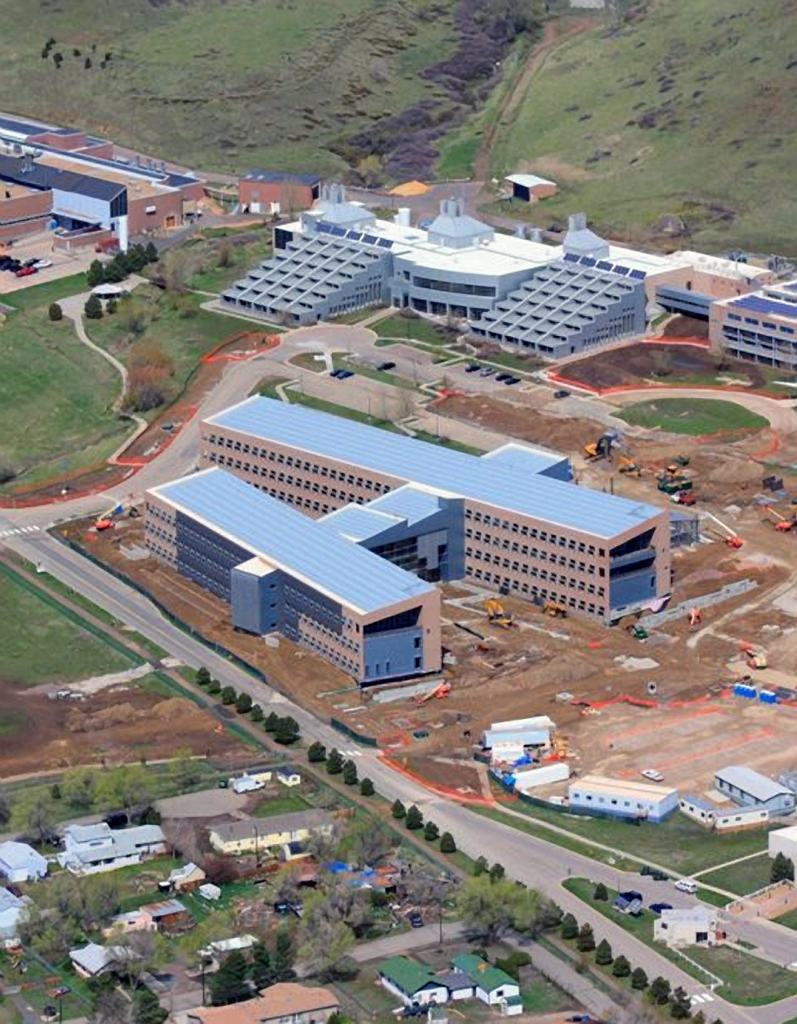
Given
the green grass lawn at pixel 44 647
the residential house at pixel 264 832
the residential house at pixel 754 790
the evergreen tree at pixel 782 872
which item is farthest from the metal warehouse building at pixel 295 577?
the evergreen tree at pixel 782 872

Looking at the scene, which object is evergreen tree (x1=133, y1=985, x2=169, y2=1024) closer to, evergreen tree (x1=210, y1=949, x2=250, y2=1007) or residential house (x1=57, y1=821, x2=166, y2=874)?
evergreen tree (x1=210, y1=949, x2=250, y2=1007)

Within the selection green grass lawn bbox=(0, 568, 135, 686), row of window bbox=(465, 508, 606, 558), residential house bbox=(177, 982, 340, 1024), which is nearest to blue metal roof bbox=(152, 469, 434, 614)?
row of window bbox=(465, 508, 606, 558)

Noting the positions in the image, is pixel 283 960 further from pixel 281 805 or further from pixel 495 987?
pixel 281 805

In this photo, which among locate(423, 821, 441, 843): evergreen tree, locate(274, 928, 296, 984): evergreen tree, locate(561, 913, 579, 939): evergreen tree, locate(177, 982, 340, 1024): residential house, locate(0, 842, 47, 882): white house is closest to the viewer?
locate(177, 982, 340, 1024): residential house

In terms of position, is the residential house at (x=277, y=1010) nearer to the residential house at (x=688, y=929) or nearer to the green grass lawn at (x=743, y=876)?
the residential house at (x=688, y=929)

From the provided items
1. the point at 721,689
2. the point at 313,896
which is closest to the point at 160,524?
the point at 721,689

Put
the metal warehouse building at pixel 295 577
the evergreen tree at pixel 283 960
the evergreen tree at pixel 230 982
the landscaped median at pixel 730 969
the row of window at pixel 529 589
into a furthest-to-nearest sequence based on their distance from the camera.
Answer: the row of window at pixel 529 589, the metal warehouse building at pixel 295 577, the evergreen tree at pixel 283 960, the landscaped median at pixel 730 969, the evergreen tree at pixel 230 982

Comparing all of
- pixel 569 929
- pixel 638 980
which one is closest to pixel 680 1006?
pixel 638 980
